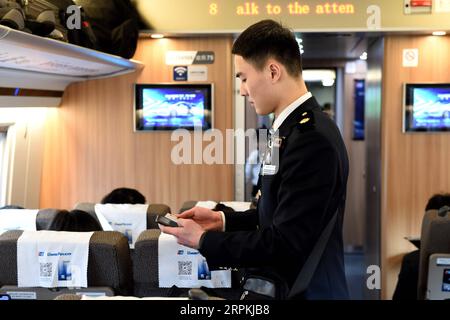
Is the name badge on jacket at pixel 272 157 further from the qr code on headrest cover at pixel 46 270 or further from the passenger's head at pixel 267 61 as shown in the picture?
the qr code on headrest cover at pixel 46 270

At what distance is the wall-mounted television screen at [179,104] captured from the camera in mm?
5988

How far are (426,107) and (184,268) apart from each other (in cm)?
403

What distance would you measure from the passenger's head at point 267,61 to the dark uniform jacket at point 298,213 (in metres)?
0.10

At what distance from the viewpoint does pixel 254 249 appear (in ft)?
5.42

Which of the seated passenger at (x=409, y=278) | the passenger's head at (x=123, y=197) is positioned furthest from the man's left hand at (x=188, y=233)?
the passenger's head at (x=123, y=197)

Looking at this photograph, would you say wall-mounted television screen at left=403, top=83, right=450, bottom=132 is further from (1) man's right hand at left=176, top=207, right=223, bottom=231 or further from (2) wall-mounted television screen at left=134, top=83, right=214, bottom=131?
(1) man's right hand at left=176, top=207, right=223, bottom=231

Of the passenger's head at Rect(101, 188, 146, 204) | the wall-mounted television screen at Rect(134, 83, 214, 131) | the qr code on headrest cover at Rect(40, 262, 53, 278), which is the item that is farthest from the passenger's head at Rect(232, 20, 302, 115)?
the wall-mounted television screen at Rect(134, 83, 214, 131)

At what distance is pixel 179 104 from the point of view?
6.00 metres

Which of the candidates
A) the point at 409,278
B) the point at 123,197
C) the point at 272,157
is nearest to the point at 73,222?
the point at 123,197

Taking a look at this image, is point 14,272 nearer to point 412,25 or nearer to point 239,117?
point 239,117

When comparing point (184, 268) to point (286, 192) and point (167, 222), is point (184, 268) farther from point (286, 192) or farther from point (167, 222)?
point (286, 192)

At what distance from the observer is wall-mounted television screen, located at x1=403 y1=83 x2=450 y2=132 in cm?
594
